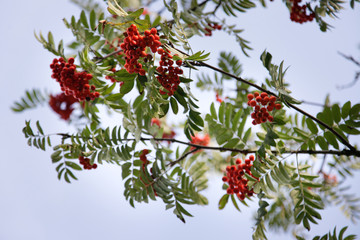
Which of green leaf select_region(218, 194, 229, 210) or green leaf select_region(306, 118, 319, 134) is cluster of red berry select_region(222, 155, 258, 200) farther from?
green leaf select_region(306, 118, 319, 134)

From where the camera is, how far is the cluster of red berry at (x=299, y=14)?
360 cm

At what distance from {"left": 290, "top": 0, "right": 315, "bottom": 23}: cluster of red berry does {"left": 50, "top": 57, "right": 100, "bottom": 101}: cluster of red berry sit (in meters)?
2.74

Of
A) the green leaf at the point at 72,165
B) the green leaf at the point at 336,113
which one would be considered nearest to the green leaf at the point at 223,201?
the green leaf at the point at 336,113

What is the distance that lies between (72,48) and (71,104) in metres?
1.12

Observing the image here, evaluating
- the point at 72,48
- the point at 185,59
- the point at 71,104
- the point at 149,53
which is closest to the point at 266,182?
the point at 185,59

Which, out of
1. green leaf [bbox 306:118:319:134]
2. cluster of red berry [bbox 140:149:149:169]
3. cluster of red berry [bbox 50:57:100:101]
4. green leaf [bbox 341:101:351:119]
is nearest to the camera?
green leaf [bbox 341:101:351:119]

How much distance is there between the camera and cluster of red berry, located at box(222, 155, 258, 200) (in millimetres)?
2387

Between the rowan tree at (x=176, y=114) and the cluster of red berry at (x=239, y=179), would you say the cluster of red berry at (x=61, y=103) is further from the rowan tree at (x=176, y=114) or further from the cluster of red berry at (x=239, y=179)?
the cluster of red berry at (x=239, y=179)

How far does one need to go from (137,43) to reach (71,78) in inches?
34.8

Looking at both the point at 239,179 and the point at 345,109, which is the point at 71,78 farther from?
the point at 345,109

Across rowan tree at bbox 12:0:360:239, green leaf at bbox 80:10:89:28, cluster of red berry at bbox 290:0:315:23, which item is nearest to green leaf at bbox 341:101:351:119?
rowan tree at bbox 12:0:360:239

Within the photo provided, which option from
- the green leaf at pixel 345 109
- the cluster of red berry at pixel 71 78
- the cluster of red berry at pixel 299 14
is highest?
the cluster of red berry at pixel 299 14

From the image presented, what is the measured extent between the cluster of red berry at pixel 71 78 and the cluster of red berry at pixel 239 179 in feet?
4.54

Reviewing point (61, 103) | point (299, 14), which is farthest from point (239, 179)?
point (61, 103)
